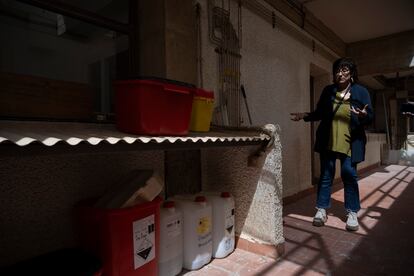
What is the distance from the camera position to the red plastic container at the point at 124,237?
1699 mm

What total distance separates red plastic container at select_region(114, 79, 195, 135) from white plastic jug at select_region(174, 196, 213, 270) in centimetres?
65

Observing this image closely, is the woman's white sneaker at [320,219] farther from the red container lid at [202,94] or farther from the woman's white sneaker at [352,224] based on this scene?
the red container lid at [202,94]

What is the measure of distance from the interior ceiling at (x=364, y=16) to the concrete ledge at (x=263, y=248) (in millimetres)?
3766

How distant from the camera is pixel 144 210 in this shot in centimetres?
183

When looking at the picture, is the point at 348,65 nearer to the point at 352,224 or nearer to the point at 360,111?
the point at 360,111

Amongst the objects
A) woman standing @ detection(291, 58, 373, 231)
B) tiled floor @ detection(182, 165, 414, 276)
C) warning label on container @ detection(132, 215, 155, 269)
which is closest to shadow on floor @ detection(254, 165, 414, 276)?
tiled floor @ detection(182, 165, 414, 276)

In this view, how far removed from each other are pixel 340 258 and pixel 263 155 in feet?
3.54

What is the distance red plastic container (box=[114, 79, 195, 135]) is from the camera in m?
1.75

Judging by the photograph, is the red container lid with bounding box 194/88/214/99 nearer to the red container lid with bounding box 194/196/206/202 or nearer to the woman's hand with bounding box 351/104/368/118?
the red container lid with bounding box 194/196/206/202

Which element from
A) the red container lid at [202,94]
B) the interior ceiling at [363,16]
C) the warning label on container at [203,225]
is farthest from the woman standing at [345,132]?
the interior ceiling at [363,16]

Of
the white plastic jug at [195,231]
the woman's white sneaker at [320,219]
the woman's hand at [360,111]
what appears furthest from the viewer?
the woman's white sneaker at [320,219]

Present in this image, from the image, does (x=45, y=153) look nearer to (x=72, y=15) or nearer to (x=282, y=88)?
(x=72, y=15)

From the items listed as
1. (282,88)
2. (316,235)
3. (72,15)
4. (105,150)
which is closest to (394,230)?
(316,235)

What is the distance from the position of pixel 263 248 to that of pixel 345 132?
1568 mm
